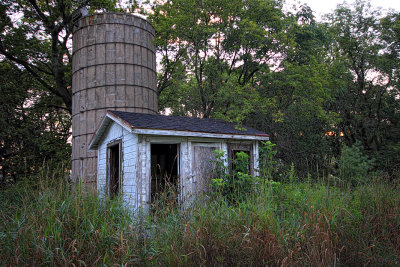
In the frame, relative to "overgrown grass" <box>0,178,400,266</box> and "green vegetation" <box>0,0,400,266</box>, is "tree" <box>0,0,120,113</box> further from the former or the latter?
"overgrown grass" <box>0,178,400,266</box>

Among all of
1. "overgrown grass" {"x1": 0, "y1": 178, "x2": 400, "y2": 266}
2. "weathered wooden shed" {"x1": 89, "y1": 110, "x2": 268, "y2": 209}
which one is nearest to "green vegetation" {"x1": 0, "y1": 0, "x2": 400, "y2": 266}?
"overgrown grass" {"x1": 0, "y1": 178, "x2": 400, "y2": 266}

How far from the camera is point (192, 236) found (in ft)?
11.5

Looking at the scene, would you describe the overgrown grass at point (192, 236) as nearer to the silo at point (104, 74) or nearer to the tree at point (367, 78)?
the silo at point (104, 74)

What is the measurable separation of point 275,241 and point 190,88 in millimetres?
13693

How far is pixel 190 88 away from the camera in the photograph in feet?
54.7

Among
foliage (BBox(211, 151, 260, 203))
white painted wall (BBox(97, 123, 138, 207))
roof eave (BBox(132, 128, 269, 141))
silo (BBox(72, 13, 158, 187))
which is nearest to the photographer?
foliage (BBox(211, 151, 260, 203))

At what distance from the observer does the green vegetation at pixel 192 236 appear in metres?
3.15

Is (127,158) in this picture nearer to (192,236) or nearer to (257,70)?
(192,236)

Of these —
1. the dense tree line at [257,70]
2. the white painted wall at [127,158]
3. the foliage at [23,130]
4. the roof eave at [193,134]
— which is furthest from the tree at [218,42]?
the foliage at [23,130]

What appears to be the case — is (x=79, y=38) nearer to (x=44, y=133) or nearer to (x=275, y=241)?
(x=44, y=133)

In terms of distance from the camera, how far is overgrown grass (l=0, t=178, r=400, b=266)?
315 cm

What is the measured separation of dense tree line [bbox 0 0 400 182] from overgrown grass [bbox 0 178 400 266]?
276 inches

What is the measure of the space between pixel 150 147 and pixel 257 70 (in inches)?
405

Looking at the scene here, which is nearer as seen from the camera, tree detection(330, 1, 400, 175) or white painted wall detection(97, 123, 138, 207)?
white painted wall detection(97, 123, 138, 207)
